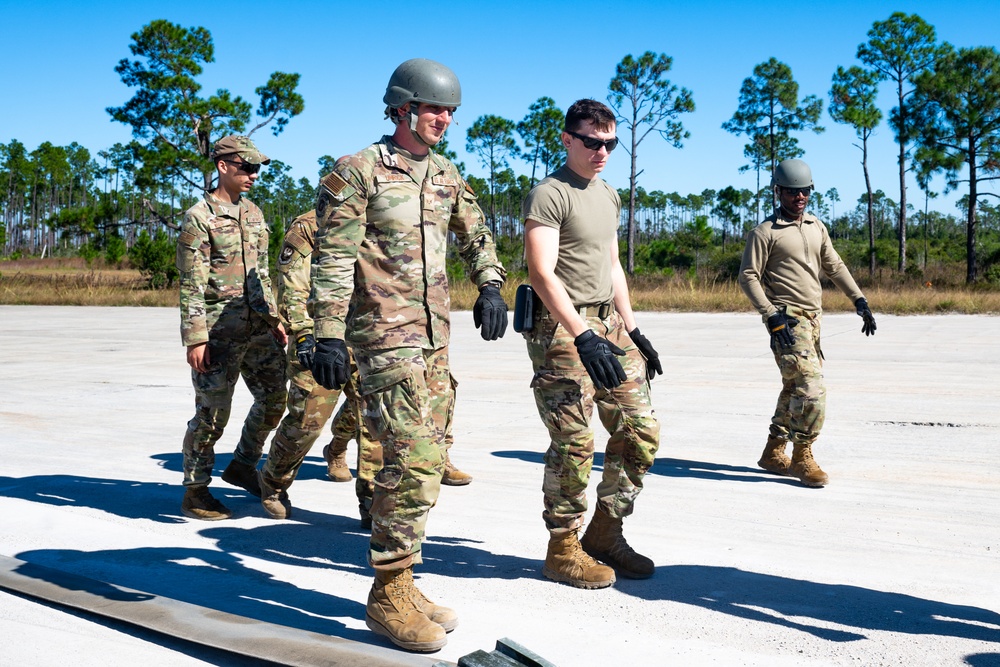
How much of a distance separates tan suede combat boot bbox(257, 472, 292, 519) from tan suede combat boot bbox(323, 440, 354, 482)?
1058 millimetres

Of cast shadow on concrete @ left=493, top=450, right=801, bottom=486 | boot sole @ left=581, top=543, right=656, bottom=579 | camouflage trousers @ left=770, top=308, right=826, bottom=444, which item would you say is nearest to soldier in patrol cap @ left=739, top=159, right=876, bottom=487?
camouflage trousers @ left=770, top=308, right=826, bottom=444

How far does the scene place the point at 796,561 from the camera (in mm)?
4805

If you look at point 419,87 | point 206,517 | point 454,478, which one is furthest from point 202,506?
point 419,87

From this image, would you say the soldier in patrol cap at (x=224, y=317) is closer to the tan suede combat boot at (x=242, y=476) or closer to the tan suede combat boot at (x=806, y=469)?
the tan suede combat boot at (x=242, y=476)

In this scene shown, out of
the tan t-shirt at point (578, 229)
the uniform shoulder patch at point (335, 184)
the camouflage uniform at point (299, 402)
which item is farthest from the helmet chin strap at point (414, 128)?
the camouflage uniform at point (299, 402)

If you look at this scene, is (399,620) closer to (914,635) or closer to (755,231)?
(914,635)

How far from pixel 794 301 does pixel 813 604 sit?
2991 mm

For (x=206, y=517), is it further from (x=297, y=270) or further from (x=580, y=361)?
(x=580, y=361)

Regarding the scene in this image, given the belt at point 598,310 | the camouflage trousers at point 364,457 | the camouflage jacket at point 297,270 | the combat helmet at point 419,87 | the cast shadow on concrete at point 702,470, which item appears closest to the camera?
the combat helmet at point 419,87

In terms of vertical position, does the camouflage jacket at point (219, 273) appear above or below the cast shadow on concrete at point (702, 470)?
above

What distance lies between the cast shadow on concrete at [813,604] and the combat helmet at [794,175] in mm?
3026

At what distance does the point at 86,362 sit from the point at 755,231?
11.0 meters

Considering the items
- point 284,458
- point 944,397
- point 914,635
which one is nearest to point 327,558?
point 284,458

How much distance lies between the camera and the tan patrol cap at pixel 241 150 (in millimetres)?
5789
